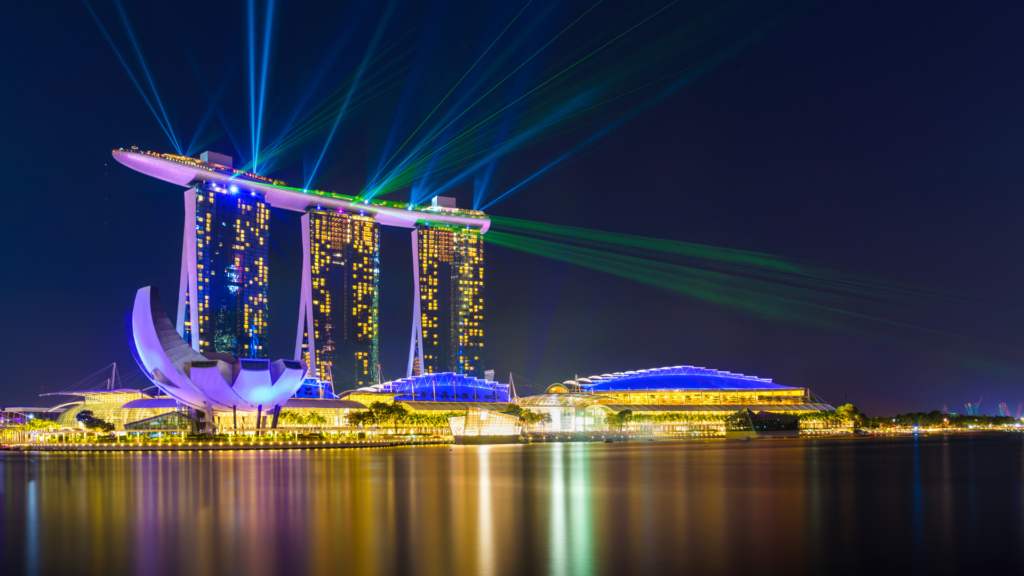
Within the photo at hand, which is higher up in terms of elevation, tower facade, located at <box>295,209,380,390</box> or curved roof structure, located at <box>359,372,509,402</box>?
tower facade, located at <box>295,209,380,390</box>

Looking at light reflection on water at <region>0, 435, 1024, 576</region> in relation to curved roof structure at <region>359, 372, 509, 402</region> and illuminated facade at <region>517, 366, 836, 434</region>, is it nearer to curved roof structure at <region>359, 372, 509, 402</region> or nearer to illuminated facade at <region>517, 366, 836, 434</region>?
curved roof structure at <region>359, 372, 509, 402</region>

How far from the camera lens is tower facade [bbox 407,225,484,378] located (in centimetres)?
16300

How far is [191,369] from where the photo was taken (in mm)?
81812

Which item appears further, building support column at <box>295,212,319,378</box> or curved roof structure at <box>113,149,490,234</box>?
building support column at <box>295,212,319,378</box>

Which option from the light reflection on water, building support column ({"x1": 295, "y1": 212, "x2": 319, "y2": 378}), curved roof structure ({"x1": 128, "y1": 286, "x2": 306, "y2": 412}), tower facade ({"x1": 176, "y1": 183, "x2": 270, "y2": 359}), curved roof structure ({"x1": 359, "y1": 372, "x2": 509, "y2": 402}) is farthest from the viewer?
building support column ({"x1": 295, "y1": 212, "x2": 319, "y2": 378})

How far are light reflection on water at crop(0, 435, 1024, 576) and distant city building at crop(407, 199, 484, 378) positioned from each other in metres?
123

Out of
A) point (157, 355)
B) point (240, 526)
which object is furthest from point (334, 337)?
point (240, 526)

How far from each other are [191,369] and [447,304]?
283 feet

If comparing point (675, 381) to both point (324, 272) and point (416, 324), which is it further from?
point (324, 272)

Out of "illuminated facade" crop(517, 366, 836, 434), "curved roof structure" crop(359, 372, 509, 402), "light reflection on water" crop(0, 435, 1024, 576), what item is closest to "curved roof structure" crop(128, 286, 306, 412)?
"light reflection on water" crop(0, 435, 1024, 576)

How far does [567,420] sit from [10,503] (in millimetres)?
114407

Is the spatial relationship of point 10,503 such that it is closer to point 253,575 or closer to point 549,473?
point 253,575

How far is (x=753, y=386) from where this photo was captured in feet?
518

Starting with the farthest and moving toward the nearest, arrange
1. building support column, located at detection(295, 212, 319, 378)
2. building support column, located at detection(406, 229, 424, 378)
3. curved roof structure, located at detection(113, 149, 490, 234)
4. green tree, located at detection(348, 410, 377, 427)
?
building support column, located at detection(406, 229, 424, 378), building support column, located at detection(295, 212, 319, 378), curved roof structure, located at detection(113, 149, 490, 234), green tree, located at detection(348, 410, 377, 427)
